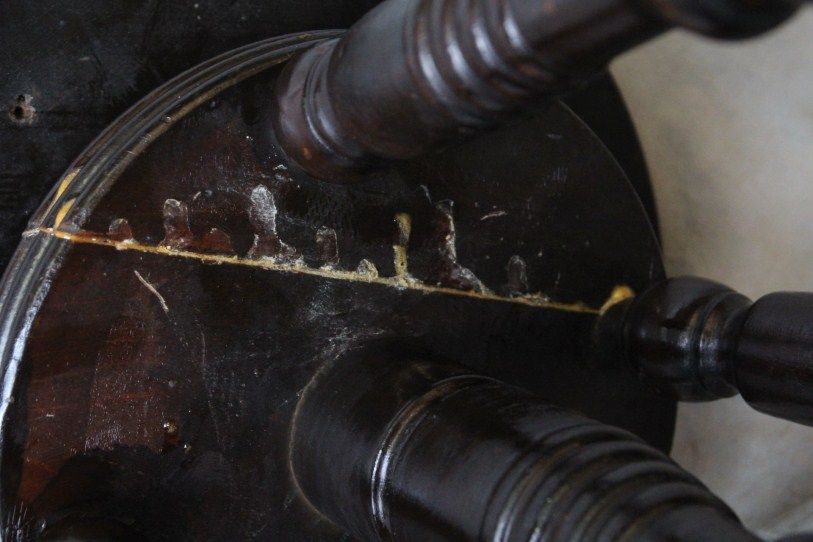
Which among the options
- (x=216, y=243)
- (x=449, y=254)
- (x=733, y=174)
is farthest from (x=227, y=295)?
(x=733, y=174)

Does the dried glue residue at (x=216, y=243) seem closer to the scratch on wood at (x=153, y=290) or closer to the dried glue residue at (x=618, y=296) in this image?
the scratch on wood at (x=153, y=290)

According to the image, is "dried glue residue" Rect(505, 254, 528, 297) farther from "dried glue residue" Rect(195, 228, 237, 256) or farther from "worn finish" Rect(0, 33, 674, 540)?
"dried glue residue" Rect(195, 228, 237, 256)

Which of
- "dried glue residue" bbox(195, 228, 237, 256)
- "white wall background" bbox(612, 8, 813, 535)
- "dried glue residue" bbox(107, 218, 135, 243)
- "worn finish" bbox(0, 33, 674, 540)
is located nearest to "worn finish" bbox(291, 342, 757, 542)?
"worn finish" bbox(0, 33, 674, 540)

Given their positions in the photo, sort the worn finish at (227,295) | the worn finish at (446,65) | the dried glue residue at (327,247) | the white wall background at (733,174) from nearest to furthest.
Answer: the worn finish at (446,65) < the worn finish at (227,295) < the dried glue residue at (327,247) < the white wall background at (733,174)

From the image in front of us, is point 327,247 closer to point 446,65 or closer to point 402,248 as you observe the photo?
point 402,248

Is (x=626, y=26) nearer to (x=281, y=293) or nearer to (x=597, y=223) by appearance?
(x=281, y=293)

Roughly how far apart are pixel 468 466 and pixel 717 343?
0.49 m

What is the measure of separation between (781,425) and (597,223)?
101 cm

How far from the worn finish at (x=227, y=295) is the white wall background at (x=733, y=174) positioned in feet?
2.43

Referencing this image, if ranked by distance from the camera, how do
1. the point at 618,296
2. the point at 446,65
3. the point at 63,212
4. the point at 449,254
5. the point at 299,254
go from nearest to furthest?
the point at 446,65 → the point at 63,212 → the point at 299,254 → the point at 449,254 → the point at 618,296

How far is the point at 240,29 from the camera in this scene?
1.33 m

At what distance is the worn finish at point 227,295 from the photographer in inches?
42.0

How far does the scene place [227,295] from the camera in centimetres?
118

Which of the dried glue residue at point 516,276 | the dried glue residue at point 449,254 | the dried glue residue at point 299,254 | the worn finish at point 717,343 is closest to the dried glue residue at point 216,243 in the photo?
the dried glue residue at point 299,254
